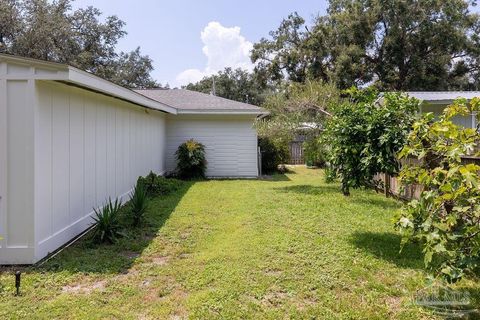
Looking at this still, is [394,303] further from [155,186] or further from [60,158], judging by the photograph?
[155,186]

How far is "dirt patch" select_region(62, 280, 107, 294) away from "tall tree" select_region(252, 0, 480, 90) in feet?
68.3

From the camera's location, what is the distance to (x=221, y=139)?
42.5 ft

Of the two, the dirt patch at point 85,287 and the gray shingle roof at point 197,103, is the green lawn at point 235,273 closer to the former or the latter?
the dirt patch at point 85,287

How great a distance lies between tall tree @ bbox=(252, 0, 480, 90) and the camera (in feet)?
72.4

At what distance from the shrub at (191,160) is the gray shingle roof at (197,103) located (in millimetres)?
1314

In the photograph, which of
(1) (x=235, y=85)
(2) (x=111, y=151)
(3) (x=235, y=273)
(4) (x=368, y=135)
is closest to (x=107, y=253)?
(3) (x=235, y=273)

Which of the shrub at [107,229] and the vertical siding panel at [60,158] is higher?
the vertical siding panel at [60,158]

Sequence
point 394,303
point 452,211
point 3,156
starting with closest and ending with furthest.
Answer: point 452,211 < point 394,303 < point 3,156

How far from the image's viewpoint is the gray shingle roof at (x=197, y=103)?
40.9 ft

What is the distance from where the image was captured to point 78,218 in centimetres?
551

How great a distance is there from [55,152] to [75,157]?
63cm

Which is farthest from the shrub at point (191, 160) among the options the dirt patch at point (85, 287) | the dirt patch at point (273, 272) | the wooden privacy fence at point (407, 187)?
the dirt patch at point (85, 287)

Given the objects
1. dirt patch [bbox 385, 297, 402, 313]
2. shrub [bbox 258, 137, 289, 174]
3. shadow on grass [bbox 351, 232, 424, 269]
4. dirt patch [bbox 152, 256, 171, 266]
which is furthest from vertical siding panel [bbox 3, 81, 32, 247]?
shrub [bbox 258, 137, 289, 174]

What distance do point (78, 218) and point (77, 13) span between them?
23852mm
